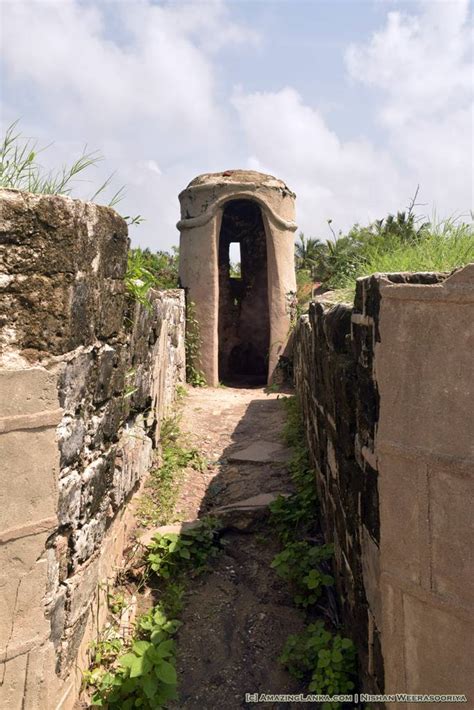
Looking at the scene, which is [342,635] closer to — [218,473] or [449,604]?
[449,604]

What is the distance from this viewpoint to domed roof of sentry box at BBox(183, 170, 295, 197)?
7.84 metres

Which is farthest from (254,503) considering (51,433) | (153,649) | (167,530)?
(51,433)

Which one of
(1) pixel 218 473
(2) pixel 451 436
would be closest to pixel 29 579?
(2) pixel 451 436

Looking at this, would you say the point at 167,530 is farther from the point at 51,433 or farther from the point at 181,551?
the point at 51,433

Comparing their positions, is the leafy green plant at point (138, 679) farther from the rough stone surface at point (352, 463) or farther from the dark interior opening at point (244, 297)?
the dark interior opening at point (244, 297)

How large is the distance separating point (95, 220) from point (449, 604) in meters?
1.89

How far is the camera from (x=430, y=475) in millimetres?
1491

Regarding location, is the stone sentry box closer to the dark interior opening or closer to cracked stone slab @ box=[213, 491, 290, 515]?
the dark interior opening

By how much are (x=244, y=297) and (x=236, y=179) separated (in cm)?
307

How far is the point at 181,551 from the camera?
10.2ft

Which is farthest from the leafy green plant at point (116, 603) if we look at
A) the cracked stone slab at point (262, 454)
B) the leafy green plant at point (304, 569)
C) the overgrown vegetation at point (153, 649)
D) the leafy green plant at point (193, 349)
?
the leafy green plant at point (193, 349)

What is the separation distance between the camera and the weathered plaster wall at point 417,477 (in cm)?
142

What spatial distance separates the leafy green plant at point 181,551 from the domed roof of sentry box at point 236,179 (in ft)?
19.2

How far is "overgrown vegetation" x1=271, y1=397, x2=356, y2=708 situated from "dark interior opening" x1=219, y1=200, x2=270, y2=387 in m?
6.06
